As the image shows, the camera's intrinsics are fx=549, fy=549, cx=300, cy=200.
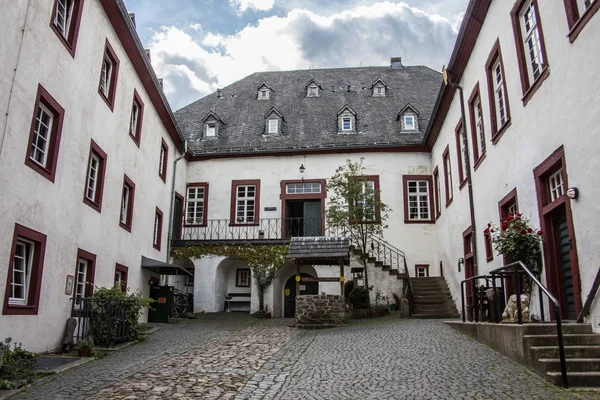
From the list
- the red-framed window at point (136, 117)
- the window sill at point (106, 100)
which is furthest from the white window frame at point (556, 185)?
the red-framed window at point (136, 117)

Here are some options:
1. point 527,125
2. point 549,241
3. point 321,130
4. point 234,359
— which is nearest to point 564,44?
point 527,125

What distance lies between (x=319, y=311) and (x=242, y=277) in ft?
27.7

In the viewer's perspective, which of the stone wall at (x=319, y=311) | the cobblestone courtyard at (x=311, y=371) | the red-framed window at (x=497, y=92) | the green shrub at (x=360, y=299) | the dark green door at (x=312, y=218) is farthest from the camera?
the dark green door at (x=312, y=218)

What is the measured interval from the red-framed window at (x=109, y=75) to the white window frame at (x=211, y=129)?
10.6 meters

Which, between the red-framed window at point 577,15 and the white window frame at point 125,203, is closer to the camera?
the red-framed window at point 577,15

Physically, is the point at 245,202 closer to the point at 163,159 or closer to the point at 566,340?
the point at 163,159

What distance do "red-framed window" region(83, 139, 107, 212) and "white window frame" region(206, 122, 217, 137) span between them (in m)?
11.5

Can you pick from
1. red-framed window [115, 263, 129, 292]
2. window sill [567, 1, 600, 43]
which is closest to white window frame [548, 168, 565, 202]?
window sill [567, 1, 600, 43]

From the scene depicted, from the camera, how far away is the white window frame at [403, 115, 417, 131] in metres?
24.5

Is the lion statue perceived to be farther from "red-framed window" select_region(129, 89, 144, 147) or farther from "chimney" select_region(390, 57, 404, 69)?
"chimney" select_region(390, 57, 404, 69)

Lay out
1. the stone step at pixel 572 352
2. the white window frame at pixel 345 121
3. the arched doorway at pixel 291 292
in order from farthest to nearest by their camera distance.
A: 1. the white window frame at pixel 345 121
2. the arched doorway at pixel 291 292
3. the stone step at pixel 572 352

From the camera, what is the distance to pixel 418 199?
76.1 feet

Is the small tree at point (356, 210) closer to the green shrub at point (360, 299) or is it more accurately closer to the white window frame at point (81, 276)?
the green shrub at point (360, 299)

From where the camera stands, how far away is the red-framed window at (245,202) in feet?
77.8
